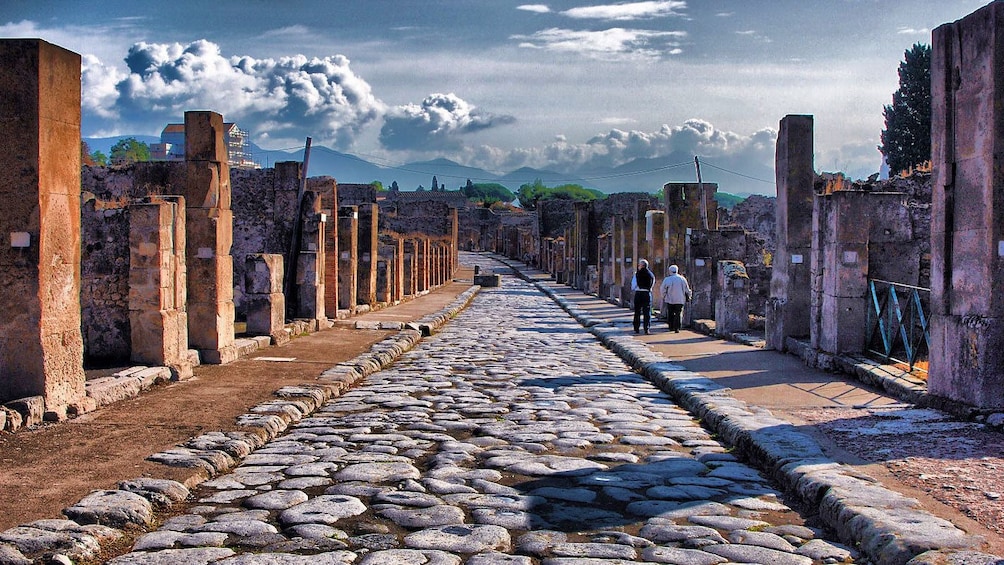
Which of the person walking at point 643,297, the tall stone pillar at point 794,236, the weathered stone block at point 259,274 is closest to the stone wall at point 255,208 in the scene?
the weathered stone block at point 259,274

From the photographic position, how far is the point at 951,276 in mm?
8523

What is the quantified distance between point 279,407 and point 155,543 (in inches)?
148

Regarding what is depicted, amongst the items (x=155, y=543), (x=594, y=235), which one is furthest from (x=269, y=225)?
(x=594, y=235)

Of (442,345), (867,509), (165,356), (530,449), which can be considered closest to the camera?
(867,509)

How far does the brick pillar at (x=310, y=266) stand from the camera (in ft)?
58.6

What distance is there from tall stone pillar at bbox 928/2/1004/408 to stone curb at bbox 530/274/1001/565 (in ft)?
5.74

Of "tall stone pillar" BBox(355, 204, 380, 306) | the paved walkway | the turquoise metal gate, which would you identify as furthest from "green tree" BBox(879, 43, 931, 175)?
the paved walkway

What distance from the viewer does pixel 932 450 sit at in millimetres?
6645

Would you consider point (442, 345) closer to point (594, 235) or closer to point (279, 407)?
point (279, 407)

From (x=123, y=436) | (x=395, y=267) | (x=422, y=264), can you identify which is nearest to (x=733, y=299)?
(x=123, y=436)

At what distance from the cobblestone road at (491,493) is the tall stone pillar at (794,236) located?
447cm

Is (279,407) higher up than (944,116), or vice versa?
(944,116)

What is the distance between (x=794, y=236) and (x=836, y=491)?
8935 millimetres

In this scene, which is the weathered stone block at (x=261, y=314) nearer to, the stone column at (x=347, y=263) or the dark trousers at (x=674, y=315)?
the stone column at (x=347, y=263)
